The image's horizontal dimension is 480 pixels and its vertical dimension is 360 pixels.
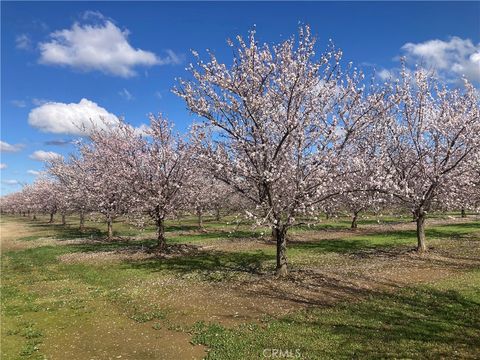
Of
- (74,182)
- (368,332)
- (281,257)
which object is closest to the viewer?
(368,332)

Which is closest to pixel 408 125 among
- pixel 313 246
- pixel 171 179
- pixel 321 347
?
pixel 313 246

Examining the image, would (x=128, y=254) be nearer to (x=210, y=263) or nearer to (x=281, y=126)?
(x=210, y=263)

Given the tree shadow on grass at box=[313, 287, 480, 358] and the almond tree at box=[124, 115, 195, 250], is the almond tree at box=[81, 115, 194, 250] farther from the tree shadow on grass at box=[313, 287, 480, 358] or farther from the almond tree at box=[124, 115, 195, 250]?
the tree shadow on grass at box=[313, 287, 480, 358]

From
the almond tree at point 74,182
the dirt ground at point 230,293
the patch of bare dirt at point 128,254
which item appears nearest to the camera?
the dirt ground at point 230,293

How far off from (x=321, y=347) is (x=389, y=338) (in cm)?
229

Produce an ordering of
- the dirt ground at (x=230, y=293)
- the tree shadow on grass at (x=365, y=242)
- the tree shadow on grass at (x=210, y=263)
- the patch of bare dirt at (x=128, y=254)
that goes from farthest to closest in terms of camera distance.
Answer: the tree shadow on grass at (x=365, y=242)
the patch of bare dirt at (x=128, y=254)
the tree shadow on grass at (x=210, y=263)
the dirt ground at (x=230, y=293)

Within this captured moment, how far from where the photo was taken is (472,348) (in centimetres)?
1147

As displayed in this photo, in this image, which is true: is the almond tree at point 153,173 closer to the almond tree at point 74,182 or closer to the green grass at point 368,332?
the almond tree at point 74,182

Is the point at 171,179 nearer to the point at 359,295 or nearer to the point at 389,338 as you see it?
the point at 359,295

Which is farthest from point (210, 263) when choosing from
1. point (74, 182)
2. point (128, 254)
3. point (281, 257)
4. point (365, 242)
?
point (74, 182)

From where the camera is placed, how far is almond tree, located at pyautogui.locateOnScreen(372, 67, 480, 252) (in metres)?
25.7

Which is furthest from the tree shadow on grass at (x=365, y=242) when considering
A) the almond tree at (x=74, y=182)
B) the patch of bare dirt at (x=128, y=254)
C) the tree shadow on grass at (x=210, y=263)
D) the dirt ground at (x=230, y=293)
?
the almond tree at (x=74, y=182)

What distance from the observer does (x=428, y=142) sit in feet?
90.9

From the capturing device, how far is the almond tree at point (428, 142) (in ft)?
84.3
